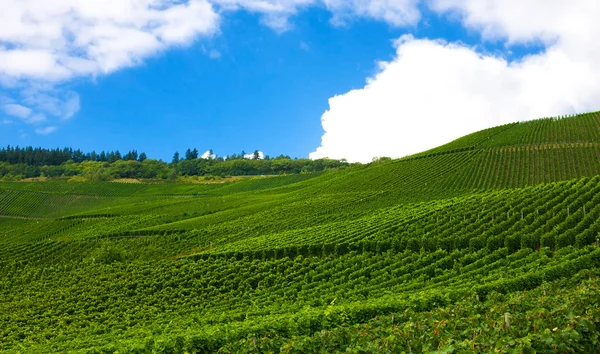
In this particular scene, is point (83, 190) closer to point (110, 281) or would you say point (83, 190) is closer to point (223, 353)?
point (110, 281)

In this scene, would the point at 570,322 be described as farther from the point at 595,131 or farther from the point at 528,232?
the point at 595,131

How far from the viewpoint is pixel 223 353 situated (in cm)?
1248

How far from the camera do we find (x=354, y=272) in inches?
1257

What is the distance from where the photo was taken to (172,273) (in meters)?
39.7

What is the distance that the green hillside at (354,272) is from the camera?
12.1 m

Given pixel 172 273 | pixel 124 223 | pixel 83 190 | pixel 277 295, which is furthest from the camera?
pixel 83 190

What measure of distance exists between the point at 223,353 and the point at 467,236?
88.2 feet

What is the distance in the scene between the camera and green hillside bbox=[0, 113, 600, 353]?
39.5 feet

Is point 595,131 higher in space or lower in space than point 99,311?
higher

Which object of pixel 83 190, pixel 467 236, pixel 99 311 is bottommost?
pixel 99 311

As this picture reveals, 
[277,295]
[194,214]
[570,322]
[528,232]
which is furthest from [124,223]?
[570,322]

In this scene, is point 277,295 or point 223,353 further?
point 277,295

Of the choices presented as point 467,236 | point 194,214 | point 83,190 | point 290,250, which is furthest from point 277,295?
point 83,190

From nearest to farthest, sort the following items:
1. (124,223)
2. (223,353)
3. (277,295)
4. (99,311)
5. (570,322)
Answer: (570,322) → (223,353) → (277,295) → (99,311) → (124,223)
